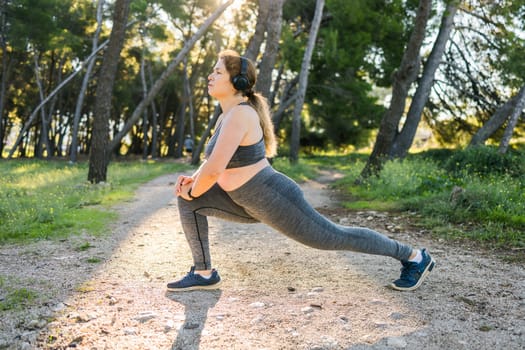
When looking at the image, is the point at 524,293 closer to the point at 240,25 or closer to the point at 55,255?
the point at 55,255

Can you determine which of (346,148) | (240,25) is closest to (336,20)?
(240,25)

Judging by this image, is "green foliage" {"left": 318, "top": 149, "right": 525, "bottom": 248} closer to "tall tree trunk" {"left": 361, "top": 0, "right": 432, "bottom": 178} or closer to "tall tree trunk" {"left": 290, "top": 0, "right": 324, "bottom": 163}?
"tall tree trunk" {"left": 361, "top": 0, "right": 432, "bottom": 178}

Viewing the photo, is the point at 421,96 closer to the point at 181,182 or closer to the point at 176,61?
the point at 176,61

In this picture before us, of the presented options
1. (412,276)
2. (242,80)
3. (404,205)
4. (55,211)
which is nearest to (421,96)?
(404,205)

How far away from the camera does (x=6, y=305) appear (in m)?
3.35

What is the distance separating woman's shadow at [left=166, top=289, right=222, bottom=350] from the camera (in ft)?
9.44

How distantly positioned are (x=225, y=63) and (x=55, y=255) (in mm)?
2939

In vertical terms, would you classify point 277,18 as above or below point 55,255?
above

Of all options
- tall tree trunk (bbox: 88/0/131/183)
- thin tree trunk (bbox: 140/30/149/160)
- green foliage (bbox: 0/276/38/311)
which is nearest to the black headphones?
green foliage (bbox: 0/276/38/311)

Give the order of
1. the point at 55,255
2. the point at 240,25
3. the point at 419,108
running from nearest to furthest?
the point at 55,255, the point at 419,108, the point at 240,25

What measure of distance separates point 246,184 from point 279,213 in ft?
0.99

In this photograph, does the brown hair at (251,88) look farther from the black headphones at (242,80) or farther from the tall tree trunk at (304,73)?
the tall tree trunk at (304,73)

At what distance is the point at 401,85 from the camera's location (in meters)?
11.6

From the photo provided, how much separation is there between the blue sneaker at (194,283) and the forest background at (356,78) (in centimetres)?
363
